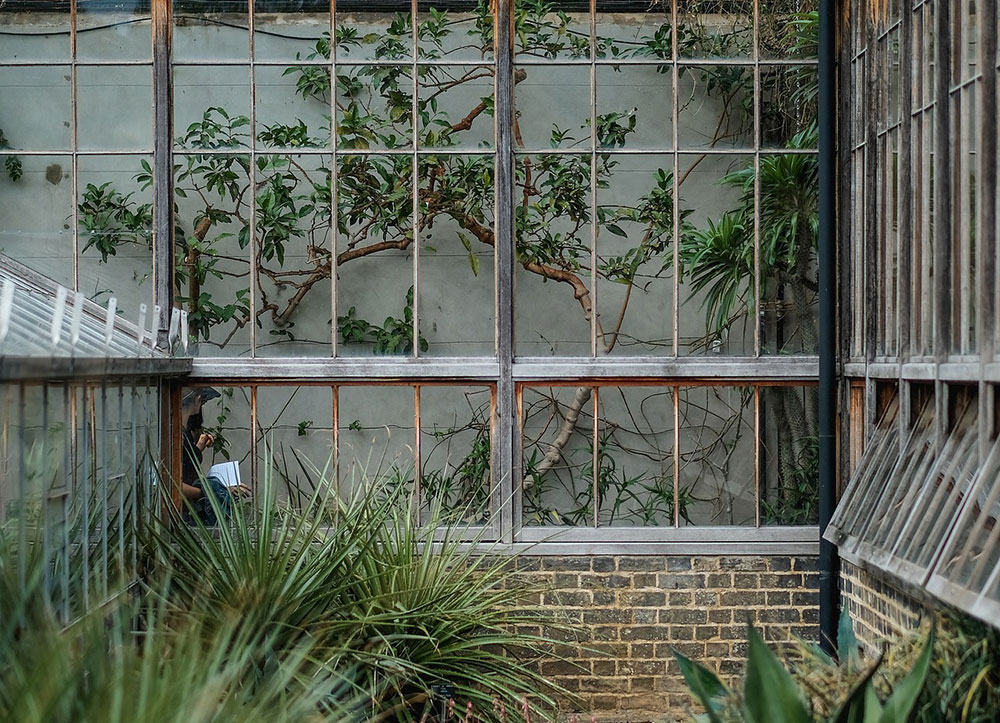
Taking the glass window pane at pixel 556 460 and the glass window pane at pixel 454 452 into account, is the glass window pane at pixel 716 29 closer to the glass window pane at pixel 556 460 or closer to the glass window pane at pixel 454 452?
the glass window pane at pixel 556 460

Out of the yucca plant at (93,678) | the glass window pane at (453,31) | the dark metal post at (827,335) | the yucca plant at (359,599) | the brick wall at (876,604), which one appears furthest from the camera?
the glass window pane at (453,31)

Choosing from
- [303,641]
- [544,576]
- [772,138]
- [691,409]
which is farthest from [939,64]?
[303,641]

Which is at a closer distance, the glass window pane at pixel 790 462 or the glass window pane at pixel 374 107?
the glass window pane at pixel 790 462

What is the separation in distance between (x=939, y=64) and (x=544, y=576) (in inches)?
104

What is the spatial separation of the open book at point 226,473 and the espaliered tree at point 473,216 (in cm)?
59

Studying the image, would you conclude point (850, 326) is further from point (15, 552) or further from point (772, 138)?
point (15, 552)

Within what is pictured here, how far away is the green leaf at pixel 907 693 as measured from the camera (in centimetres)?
269

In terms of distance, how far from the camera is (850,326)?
181 inches

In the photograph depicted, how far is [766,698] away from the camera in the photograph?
271 cm

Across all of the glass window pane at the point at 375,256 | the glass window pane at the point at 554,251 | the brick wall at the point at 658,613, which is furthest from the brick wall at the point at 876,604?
the glass window pane at the point at 375,256

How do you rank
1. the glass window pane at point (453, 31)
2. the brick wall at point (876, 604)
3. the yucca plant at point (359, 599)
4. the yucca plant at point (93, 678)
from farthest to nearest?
the glass window pane at point (453, 31), the brick wall at point (876, 604), the yucca plant at point (359, 599), the yucca plant at point (93, 678)

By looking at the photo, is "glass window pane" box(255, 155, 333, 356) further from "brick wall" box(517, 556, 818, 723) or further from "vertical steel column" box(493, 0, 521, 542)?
"brick wall" box(517, 556, 818, 723)

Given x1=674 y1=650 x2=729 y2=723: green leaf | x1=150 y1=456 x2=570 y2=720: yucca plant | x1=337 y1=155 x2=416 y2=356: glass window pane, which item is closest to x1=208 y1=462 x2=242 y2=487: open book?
x1=150 y1=456 x2=570 y2=720: yucca plant

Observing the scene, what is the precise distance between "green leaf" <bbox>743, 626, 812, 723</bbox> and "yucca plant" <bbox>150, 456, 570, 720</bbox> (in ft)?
4.15
